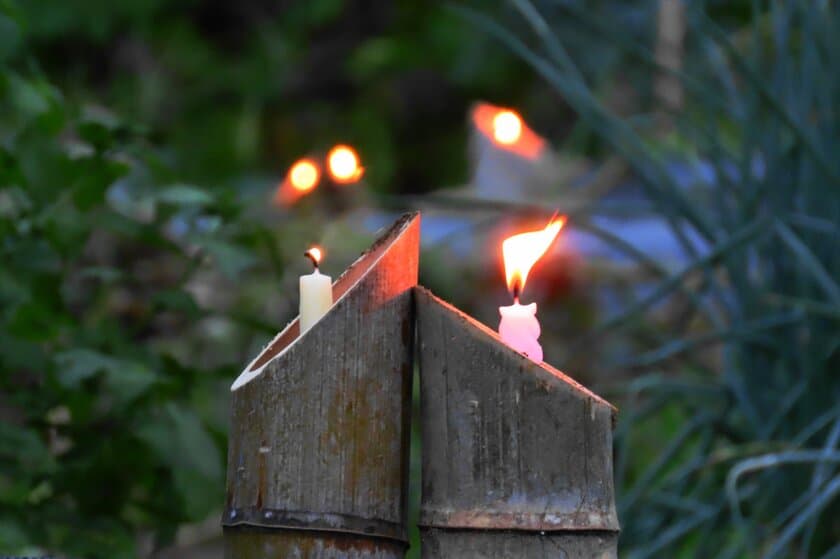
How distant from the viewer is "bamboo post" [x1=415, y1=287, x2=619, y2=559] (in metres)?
0.88

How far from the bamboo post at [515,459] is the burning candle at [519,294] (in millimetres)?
34

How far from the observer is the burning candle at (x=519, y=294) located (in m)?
0.93

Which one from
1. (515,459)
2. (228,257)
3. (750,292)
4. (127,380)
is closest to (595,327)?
(750,292)

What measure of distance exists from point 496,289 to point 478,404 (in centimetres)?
344

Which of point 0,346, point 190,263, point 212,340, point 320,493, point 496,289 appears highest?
point 496,289

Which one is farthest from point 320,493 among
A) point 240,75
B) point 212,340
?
point 240,75

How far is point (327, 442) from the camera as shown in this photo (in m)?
0.91

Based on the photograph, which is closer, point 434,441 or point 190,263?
point 434,441

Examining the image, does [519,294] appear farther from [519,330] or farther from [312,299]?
[312,299]

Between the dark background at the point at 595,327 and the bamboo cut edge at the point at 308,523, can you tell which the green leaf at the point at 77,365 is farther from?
the bamboo cut edge at the point at 308,523

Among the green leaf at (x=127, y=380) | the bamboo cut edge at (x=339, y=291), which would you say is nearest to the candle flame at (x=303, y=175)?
the green leaf at (x=127, y=380)

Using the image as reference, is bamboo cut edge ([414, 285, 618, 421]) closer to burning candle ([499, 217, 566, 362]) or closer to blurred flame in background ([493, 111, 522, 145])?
burning candle ([499, 217, 566, 362])

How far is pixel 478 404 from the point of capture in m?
0.89

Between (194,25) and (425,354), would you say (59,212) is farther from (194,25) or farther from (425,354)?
(194,25)
